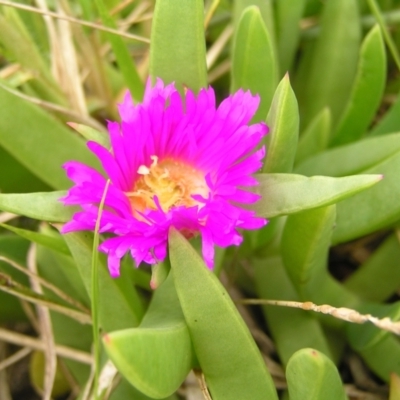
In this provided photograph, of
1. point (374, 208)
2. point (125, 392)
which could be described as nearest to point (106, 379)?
point (125, 392)

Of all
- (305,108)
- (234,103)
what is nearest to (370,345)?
(234,103)

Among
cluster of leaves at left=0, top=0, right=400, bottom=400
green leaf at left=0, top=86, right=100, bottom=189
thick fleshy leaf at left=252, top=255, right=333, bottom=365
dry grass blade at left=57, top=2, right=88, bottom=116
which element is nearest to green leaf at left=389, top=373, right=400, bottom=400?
cluster of leaves at left=0, top=0, right=400, bottom=400

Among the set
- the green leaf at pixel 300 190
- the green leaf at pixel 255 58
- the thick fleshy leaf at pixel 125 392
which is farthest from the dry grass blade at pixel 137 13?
the thick fleshy leaf at pixel 125 392

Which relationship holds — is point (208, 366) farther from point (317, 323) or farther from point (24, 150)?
point (24, 150)

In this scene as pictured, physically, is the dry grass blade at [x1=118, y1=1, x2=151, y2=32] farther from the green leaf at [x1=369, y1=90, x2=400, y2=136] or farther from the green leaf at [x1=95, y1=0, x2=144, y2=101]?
the green leaf at [x1=369, y1=90, x2=400, y2=136]

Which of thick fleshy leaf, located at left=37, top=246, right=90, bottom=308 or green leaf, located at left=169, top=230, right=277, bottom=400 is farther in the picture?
thick fleshy leaf, located at left=37, top=246, right=90, bottom=308

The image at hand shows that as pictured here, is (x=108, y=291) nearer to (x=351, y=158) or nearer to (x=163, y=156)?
(x=163, y=156)
